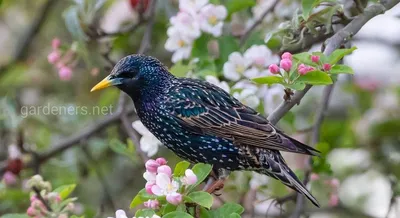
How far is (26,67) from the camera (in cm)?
605

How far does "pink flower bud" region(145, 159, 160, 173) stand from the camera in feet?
10.3

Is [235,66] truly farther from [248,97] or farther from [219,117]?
[219,117]

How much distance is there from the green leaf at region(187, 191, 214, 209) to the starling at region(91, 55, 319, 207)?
75 centimetres

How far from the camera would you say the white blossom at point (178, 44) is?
429 cm

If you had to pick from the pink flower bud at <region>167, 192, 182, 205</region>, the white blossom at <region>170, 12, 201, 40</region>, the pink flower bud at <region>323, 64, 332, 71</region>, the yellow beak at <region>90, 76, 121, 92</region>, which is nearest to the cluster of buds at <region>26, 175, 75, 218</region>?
the yellow beak at <region>90, 76, 121, 92</region>

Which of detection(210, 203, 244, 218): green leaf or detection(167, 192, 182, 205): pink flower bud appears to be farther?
detection(210, 203, 244, 218): green leaf

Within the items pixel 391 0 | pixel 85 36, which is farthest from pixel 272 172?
pixel 85 36

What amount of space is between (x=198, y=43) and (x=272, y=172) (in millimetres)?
891

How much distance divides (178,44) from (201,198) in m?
1.47

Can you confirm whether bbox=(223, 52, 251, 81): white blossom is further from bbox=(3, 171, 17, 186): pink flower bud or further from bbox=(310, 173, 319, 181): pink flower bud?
bbox=(3, 171, 17, 186): pink flower bud

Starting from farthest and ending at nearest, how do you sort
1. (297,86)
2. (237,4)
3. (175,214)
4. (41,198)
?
1. (237,4)
2. (41,198)
3. (297,86)
4. (175,214)

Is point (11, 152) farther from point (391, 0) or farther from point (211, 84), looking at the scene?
point (391, 0)

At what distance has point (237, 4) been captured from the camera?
14.6ft

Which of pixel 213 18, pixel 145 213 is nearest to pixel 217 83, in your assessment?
pixel 213 18
